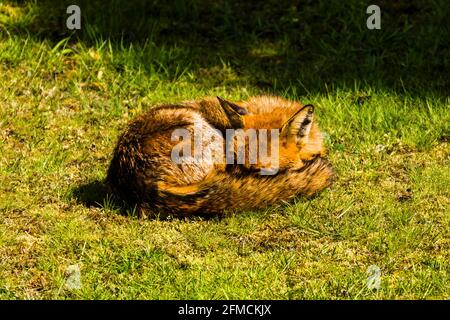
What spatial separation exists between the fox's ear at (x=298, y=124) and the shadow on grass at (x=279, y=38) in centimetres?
163

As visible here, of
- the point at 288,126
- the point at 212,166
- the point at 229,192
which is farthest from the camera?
the point at 288,126

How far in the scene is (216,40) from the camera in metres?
8.41

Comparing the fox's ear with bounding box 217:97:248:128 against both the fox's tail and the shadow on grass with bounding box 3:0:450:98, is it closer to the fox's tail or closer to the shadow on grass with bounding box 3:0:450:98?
the fox's tail

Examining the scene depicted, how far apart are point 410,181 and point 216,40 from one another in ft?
9.76

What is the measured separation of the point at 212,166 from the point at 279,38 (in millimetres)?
3064

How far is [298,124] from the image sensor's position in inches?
228

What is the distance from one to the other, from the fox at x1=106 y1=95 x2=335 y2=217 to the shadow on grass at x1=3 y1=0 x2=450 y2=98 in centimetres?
171

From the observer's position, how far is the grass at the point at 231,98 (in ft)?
16.7

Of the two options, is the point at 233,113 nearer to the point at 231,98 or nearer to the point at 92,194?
the point at 92,194

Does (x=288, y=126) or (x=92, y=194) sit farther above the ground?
(x=288, y=126)

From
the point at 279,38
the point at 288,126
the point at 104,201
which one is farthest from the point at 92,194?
the point at 279,38

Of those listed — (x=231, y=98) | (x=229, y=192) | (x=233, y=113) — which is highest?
(x=233, y=113)

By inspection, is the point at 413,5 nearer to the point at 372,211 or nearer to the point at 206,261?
the point at 372,211
